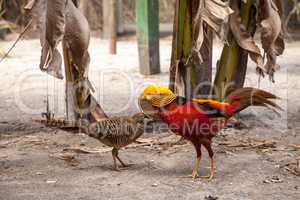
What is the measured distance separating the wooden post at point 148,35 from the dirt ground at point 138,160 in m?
1.43

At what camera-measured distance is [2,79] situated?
7.98 meters

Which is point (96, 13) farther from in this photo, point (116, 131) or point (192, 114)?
point (192, 114)

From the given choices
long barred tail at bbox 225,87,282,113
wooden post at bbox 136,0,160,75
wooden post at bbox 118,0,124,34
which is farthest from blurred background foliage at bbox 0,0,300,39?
long barred tail at bbox 225,87,282,113

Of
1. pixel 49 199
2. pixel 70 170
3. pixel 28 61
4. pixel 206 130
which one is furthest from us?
pixel 28 61

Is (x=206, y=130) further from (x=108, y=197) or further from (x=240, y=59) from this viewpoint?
(x=240, y=59)

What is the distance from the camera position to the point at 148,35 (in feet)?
26.9

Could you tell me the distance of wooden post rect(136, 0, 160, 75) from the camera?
8.12 meters

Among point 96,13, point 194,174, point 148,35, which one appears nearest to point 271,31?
point 194,174

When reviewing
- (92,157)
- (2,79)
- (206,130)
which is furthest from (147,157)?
(2,79)

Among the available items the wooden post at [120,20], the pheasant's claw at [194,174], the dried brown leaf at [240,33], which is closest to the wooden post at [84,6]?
the wooden post at [120,20]

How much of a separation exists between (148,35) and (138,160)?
4.18 m

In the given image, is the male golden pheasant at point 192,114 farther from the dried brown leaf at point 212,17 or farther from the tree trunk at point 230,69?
the tree trunk at point 230,69

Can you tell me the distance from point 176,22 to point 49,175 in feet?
5.28

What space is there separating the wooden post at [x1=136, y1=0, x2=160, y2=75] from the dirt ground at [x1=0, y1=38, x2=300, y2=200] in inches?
A: 56.1
